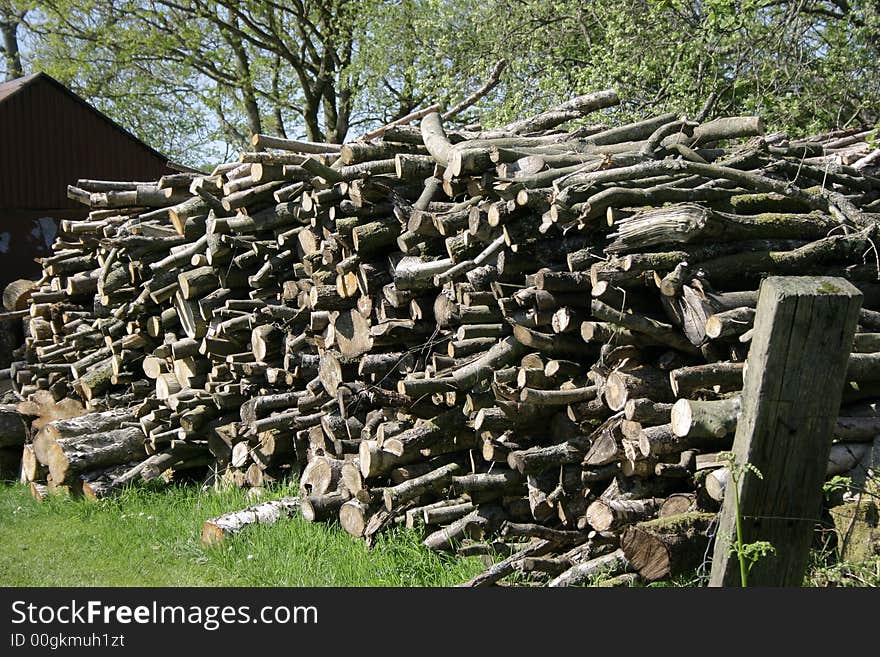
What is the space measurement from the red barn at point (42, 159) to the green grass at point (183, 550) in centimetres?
796

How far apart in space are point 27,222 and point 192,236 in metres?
8.18

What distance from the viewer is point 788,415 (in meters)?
3.05

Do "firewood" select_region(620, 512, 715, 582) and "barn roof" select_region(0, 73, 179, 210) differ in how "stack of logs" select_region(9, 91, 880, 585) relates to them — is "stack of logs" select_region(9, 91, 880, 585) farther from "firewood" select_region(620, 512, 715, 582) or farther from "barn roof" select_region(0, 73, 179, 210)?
"barn roof" select_region(0, 73, 179, 210)

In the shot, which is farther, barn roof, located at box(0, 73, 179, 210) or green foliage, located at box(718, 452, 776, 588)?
barn roof, located at box(0, 73, 179, 210)

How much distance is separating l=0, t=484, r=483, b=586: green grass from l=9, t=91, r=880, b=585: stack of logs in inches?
8.7

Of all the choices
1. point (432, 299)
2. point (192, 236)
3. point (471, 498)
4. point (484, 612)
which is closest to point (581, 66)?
point (192, 236)

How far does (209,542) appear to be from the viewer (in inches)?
241

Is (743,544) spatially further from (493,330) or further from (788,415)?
(493,330)

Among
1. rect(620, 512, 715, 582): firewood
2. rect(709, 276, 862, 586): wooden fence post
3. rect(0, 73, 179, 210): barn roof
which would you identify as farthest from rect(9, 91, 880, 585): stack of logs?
rect(0, 73, 179, 210): barn roof

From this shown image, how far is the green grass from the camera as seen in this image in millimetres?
5363

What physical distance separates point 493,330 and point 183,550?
2.77 metres

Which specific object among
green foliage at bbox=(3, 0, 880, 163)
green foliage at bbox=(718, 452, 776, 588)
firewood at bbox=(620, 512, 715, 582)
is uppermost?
green foliage at bbox=(3, 0, 880, 163)

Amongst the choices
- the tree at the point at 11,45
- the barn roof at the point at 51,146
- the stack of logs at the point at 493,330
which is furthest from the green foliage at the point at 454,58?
the barn roof at the point at 51,146

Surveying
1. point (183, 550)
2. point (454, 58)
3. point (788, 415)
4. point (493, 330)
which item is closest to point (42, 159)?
point (454, 58)
